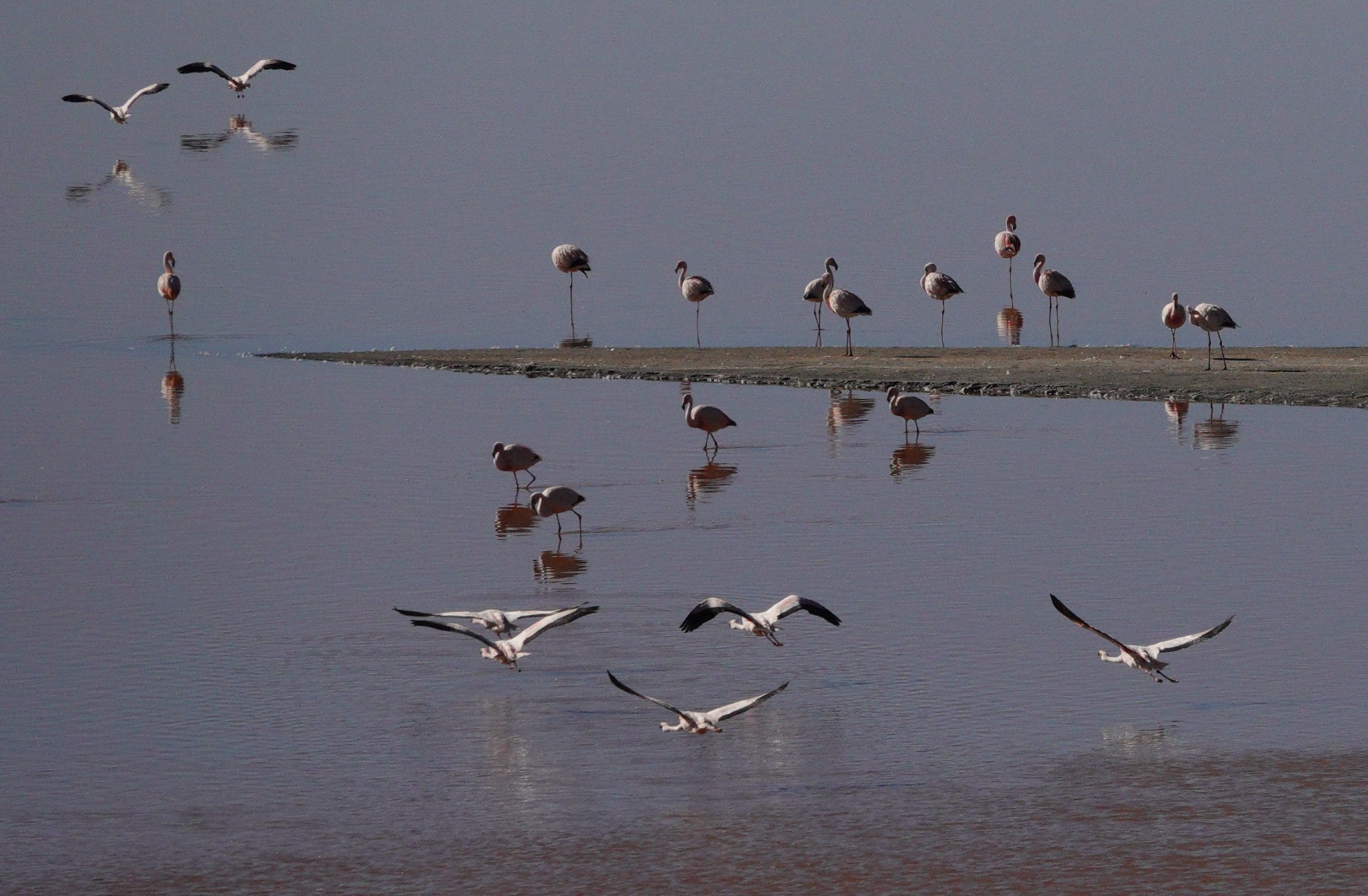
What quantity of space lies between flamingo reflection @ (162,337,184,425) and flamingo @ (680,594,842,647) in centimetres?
1050

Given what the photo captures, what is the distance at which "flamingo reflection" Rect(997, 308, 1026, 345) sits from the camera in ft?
86.9

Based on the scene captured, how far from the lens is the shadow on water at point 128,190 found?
1676 inches

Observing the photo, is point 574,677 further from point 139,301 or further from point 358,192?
point 358,192

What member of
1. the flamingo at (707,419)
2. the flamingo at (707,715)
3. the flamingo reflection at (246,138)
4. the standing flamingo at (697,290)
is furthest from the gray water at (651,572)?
the flamingo reflection at (246,138)

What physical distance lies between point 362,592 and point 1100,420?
876 centimetres

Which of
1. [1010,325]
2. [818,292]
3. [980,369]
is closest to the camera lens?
[980,369]

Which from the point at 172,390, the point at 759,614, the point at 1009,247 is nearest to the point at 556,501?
the point at 759,614

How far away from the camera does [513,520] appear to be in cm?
1543

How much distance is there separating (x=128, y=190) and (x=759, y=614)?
36.4m

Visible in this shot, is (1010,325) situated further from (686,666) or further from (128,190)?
(128,190)

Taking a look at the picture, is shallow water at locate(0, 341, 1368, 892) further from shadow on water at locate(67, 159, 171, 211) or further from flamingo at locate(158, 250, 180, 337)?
shadow on water at locate(67, 159, 171, 211)

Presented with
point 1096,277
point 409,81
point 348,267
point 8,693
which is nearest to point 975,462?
point 8,693

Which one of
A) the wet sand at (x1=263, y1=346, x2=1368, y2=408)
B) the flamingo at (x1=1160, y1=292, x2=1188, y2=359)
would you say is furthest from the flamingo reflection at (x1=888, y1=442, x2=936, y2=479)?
the flamingo at (x1=1160, y1=292, x2=1188, y2=359)

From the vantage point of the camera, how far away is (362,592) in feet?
42.4
